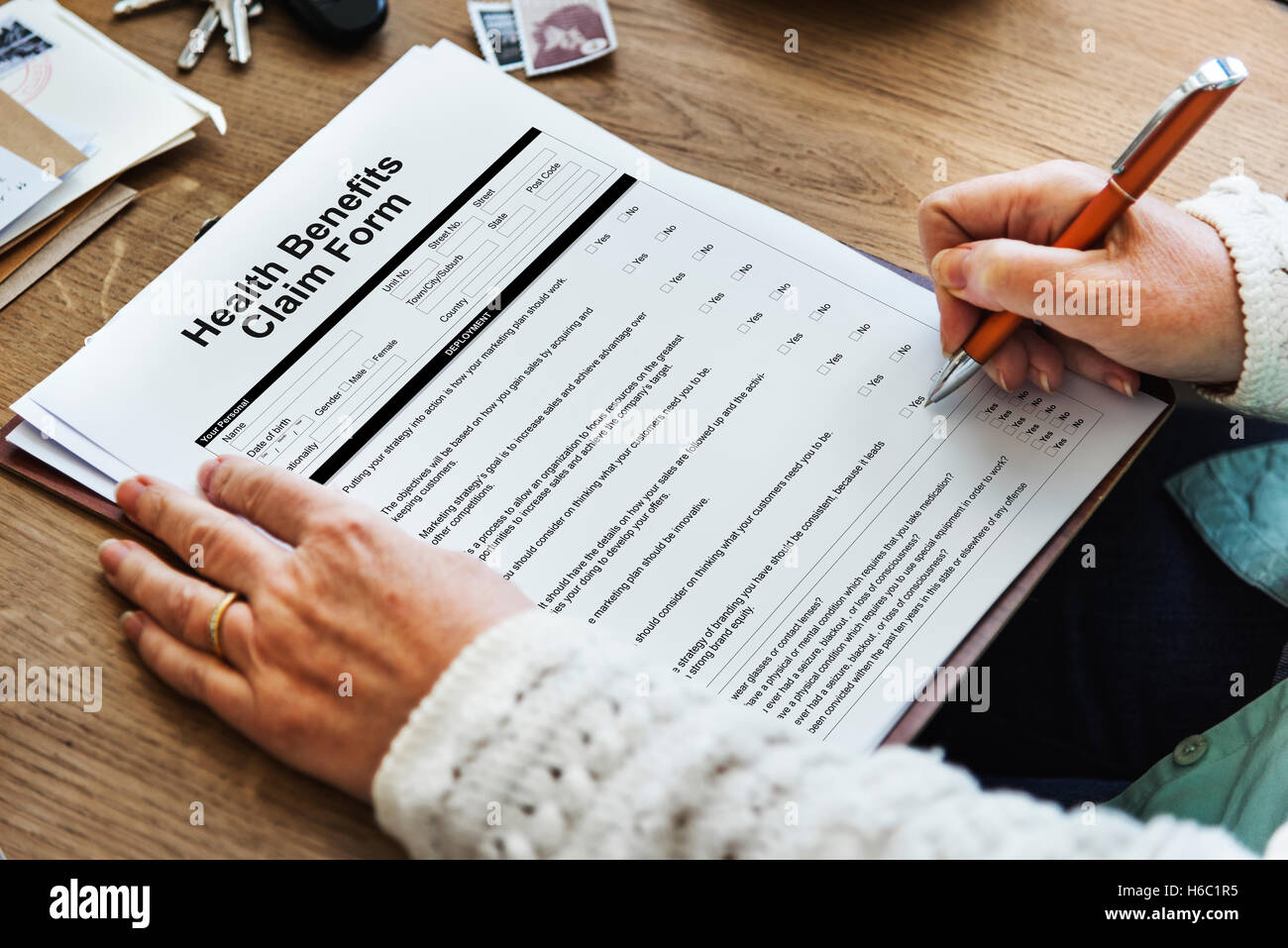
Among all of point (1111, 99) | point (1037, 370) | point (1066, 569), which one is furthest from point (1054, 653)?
point (1111, 99)

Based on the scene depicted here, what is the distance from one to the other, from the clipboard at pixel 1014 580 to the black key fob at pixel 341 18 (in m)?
0.38

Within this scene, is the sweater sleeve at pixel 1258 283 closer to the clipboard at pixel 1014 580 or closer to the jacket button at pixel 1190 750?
the clipboard at pixel 1014 580

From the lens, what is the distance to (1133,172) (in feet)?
1.96

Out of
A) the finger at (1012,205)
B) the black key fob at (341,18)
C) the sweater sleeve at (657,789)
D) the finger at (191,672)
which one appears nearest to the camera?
the sweater sleeve at (657,789)

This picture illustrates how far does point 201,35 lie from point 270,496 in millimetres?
436

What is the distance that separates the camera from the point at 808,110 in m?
0.78

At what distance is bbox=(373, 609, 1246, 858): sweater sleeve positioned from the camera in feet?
1.45

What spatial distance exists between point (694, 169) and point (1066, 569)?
48 cm

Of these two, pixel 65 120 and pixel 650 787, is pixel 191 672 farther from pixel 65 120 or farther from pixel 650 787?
pixel 65 120

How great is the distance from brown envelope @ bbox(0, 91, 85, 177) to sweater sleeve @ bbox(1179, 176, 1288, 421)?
813mm

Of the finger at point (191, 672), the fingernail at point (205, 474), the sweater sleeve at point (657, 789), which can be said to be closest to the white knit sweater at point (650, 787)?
the sweater sleeve at point (657, 789)

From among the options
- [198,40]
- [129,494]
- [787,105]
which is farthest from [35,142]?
[787,105]

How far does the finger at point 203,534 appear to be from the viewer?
576mm
